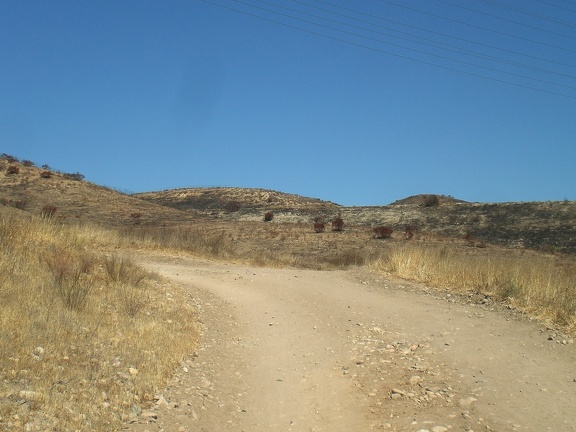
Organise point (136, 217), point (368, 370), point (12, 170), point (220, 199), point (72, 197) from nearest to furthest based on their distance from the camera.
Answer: point (368, 370)
point (136, 217)
point (72, 197)
point (12, 170)
point (220, 199)

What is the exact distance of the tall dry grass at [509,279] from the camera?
11.3 metres

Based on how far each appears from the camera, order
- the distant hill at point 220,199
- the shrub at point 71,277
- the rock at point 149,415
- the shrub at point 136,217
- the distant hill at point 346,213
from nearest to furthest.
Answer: the rock at point 149,415 → the shrub at point 71,277 → the distant hill at point 346,213 → the shrub at point 136,217 → the distant hill at point 220,199

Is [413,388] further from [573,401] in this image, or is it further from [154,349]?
[154,349]

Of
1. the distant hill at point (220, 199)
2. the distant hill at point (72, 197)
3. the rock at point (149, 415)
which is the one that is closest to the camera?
the rock at point (149, 415)

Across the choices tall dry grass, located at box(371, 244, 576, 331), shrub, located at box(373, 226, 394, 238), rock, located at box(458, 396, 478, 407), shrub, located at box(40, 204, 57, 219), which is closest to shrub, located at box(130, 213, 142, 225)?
shrub, located at box(40, 204, 57, 219)

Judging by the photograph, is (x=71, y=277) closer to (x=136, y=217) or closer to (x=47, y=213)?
(x=47, y=213)

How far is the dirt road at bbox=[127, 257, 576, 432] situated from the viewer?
6617mm

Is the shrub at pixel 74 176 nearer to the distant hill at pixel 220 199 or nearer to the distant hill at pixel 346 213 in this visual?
the distant hill at pixel 346 213

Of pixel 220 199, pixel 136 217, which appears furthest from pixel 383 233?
pixel 220 199

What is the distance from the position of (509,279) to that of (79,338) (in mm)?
10161

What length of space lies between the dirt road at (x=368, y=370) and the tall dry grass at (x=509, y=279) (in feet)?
2.19

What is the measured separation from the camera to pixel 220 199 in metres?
76.4

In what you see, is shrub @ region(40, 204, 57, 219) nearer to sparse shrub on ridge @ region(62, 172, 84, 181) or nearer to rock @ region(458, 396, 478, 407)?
rock @ region(458, 396, 478, 407)

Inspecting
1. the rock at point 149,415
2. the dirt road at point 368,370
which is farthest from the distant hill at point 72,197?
the rock at point 149,415
